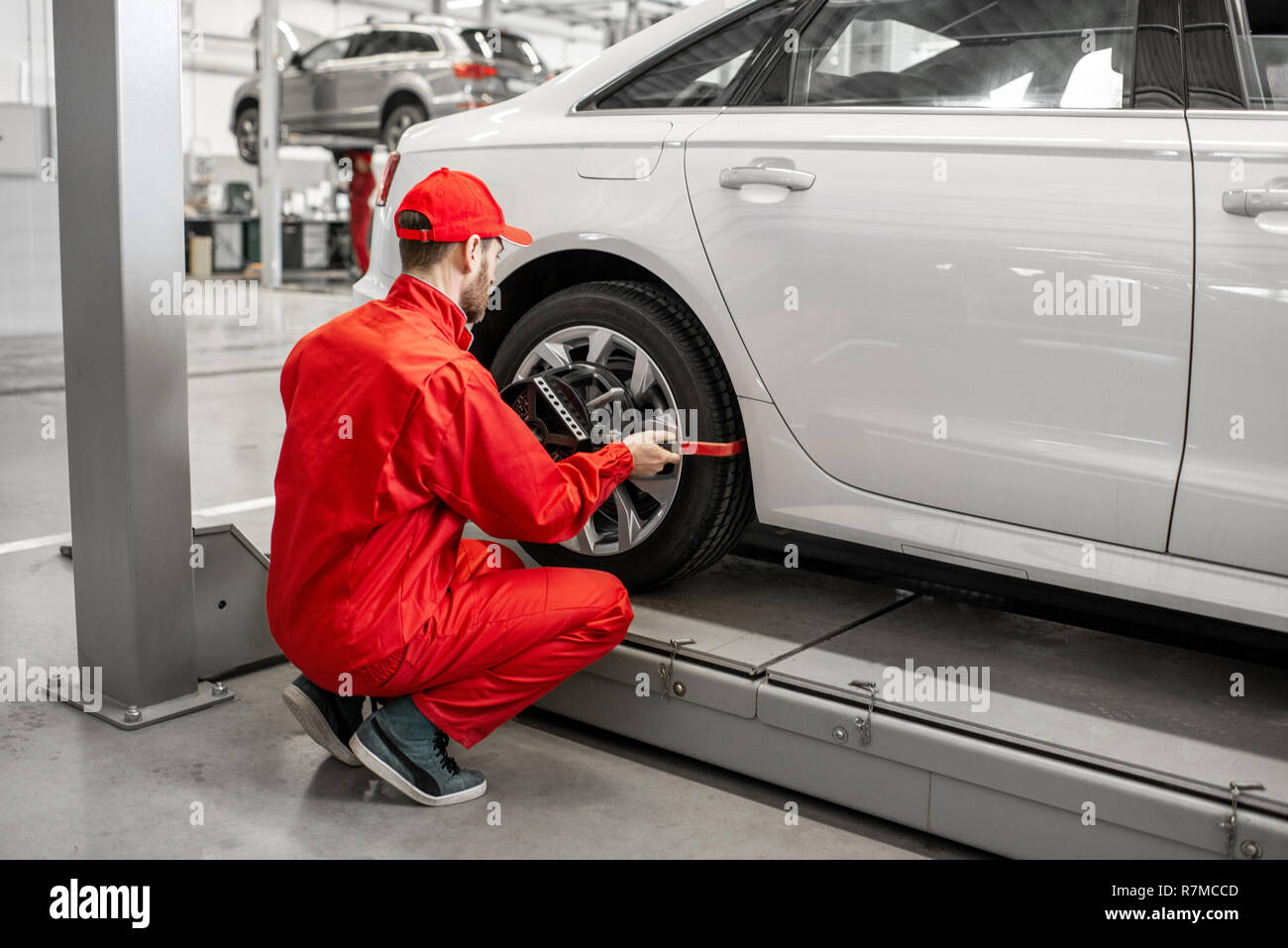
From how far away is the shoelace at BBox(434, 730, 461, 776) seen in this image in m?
2.18

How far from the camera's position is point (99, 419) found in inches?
95.5

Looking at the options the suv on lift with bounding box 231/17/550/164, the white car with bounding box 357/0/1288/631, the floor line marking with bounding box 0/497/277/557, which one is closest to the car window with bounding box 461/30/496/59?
the suv on lift with bounding box 231/17/550/164

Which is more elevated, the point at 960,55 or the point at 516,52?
the point at 516,52

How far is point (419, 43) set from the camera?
12.2 metres

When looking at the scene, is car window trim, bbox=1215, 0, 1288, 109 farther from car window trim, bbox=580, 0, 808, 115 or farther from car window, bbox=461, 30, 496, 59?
car window, bbox=461, 30, 496, 59

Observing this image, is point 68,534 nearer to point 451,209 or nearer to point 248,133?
point 451,209

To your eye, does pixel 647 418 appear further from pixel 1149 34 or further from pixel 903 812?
pixel 1149 34

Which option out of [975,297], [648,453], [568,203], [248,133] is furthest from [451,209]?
[248,133]

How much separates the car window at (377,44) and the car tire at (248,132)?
7.70 feet

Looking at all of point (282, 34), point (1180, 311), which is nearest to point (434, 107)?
point (282, 34)

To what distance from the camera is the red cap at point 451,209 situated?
6.95ft

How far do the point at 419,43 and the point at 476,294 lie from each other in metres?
11.0

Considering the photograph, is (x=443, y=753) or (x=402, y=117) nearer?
(x=443, y=753)

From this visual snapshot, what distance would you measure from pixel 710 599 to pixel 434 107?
10440mm
